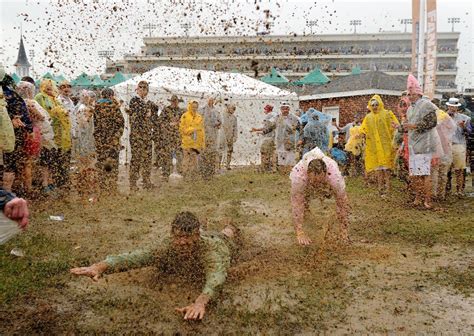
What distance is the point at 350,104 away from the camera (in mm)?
24250

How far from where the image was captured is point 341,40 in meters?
82.1

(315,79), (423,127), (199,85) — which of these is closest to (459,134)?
(423,127)

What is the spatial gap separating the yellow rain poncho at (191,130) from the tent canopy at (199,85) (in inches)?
107

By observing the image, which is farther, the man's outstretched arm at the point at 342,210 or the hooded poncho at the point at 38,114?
the hooded poncho at the point at 38,114

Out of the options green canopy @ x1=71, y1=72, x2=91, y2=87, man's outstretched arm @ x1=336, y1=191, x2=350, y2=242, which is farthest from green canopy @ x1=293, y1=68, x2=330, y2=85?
man's outstretched arm @ x1=336, y1=191, x2=350, y2=242

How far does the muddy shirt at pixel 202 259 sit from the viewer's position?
3.94m

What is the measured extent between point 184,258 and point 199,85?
11.7 metres

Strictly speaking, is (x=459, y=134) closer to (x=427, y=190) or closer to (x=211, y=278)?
(x=427, y=190)

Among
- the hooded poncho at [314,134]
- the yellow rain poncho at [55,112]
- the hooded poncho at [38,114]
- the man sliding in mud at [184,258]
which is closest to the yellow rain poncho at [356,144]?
the hooded poncho at [314,134]

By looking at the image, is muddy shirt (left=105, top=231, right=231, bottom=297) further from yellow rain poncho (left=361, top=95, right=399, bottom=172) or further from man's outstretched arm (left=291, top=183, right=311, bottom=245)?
yellow rain poncho (left=361, top=95, right=399, bottom=172)

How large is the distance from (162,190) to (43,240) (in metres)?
4.36

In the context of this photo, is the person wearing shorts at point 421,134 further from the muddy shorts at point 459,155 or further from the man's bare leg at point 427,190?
the muddy shorts at point 459,155

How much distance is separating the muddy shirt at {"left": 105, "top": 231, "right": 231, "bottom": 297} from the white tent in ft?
33.0

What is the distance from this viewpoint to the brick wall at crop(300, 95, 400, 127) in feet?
77.4
